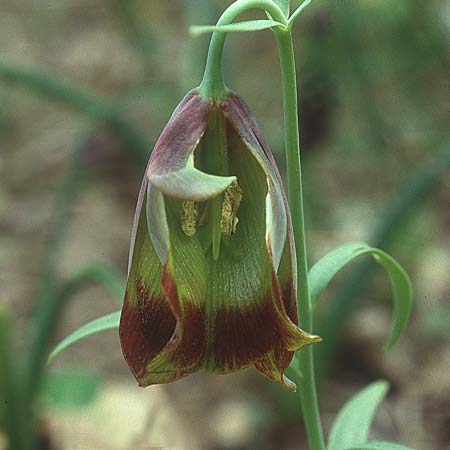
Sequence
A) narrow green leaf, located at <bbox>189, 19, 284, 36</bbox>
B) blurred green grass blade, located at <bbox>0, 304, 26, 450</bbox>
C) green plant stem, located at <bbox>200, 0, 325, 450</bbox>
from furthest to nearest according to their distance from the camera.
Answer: blurred green grass blade, located at <bbox>0, 304, 26, 450</bbox>, green plant stem, located at <bbox>200, 0, 325, 450</bbox>, narrow green leaf, located at <bbox>189, 19, 284, 36</bbox>

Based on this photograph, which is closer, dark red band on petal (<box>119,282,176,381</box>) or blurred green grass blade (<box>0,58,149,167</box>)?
dark red band on petal (<box>119,282,176,381</box>)

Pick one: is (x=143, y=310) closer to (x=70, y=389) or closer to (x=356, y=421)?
(x=356, y=421)

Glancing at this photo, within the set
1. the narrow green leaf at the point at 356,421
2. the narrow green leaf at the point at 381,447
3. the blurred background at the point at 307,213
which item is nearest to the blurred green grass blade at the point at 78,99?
the blurred background at the point at 307,213

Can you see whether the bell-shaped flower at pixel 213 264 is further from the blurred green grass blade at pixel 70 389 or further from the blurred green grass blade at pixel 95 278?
the blurred green grass blade at pixel 70 389

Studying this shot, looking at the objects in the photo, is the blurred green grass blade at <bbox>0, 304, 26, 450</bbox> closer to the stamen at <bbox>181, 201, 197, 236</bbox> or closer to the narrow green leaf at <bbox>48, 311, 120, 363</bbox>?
the narrow green leaf at <bbox>48, 311, 120, 363</bbox>

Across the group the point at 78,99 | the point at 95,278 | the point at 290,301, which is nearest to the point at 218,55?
the point at 290,301

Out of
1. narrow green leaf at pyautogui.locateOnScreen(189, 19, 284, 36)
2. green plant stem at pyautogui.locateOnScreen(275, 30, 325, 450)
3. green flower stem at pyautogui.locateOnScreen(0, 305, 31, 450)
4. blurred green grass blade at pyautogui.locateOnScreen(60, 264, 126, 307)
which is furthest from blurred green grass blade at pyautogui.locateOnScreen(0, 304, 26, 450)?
narrow green leaf at pyautogui.locateOnScreen(189, 19, 284, 36)

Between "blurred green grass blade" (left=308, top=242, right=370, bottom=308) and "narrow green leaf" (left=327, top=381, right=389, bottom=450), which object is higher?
"blurred green grass blade" (left=308, top=242, right=370, bottom=308)
